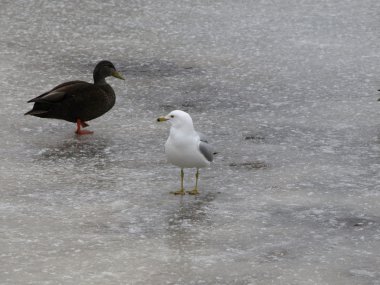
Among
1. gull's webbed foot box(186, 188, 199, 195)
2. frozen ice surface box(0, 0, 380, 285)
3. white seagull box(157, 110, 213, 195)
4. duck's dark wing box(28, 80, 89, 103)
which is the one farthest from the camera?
duck's dark wing box(28, 80, 89, 103)

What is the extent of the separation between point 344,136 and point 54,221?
3766mm

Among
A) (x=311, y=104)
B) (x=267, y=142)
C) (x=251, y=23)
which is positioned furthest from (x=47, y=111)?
(x=251, y=23)

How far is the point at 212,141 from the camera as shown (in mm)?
10570

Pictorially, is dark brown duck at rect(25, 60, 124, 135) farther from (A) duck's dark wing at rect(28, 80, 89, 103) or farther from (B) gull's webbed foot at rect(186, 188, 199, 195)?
(B) gull's webbed foot at rect(186, 188, 199, 195)

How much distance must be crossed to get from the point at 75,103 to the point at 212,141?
1.56 meters

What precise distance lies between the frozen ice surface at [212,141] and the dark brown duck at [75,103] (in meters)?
0.24

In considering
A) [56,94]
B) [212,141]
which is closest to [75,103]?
[56,94]

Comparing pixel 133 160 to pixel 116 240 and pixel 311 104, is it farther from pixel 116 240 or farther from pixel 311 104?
pixel 311 104

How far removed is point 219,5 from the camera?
16.2 meters

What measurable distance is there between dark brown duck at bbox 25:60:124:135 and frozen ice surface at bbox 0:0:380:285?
241mm

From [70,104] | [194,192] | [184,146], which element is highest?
[70,104]

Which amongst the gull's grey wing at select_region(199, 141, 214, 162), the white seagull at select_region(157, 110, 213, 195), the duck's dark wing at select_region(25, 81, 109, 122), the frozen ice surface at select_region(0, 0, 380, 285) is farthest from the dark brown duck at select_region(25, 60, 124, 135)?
the gull's grey wing at select_region(199, 141, 214, 162)

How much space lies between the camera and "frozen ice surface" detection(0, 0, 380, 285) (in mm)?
7688

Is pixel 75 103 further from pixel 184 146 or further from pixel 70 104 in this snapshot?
pixel 184 146
